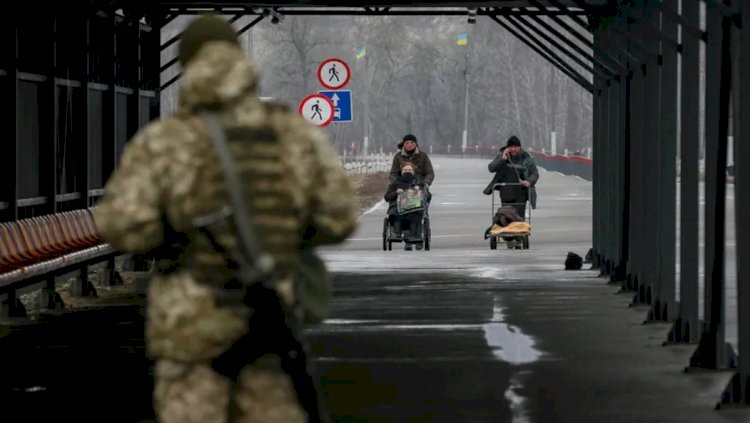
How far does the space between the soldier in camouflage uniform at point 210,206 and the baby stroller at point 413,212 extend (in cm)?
2514

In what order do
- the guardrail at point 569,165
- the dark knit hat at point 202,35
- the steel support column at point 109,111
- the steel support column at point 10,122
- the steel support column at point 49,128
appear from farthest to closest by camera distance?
the guardrail at point 569,165, the steel support column at point 109,111, the steel support column at point 49,128, the steel support column at point 10,122, the dark knit hat at point 202,35

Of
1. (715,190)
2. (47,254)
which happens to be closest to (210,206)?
(715,190)

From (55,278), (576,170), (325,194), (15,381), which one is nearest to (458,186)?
(576,170)

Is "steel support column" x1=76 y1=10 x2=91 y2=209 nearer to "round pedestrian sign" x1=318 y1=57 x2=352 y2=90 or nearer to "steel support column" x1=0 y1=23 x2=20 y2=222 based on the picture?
"steel support column" x1=0 y1=23 x2=20 y2=222

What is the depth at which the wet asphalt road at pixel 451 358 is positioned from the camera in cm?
1186

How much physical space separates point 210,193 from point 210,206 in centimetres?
4

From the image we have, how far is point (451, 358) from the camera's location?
1470cm

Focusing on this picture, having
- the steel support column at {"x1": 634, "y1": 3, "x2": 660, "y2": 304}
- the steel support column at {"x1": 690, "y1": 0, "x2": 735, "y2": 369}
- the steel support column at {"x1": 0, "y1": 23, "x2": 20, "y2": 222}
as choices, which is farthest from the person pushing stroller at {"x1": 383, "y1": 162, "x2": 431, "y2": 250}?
the steel support column at {"x1": 690, "y1": 0, "x2": 735, "y2": 369}

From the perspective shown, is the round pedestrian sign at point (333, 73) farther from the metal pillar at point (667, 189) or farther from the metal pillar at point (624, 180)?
the metal pillar at point (667, 189)

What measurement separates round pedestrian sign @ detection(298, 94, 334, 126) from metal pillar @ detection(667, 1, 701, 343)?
21.0 m

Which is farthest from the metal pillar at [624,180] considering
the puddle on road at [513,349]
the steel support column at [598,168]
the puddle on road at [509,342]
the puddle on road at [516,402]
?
the puddle on road at [516,402]

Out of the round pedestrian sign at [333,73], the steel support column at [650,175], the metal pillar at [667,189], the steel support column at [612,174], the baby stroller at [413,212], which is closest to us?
the metal pillar at [667,189]

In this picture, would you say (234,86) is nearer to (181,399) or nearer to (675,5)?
(181,399)

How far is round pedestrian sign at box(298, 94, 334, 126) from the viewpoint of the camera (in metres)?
36.4
